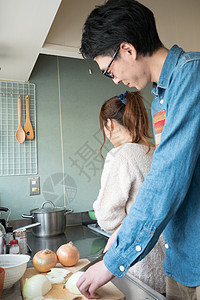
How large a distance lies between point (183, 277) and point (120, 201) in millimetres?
348

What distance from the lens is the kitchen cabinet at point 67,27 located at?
154cm

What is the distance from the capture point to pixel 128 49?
0.69m

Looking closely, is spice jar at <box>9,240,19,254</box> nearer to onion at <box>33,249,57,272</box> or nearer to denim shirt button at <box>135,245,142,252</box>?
onion at <box>33,249,57,272</box>

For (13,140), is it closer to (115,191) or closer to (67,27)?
(67,27)

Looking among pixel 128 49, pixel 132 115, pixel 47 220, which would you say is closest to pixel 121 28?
pixel 128 49

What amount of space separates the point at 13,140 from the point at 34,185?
0.35m

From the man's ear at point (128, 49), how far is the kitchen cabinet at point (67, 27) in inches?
37.0

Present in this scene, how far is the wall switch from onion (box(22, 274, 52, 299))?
122 centimetres

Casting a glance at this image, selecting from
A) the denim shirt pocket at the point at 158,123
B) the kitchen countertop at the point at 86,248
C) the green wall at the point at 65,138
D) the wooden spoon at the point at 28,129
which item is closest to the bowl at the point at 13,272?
the kitchen countertop at the point at 86,248

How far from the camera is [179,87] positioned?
58 centimetres

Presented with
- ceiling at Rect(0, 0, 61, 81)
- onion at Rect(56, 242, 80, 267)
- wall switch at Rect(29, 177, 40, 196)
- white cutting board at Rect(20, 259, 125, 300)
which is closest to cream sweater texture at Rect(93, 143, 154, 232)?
onion at Rect(56, 242, 80, 267)

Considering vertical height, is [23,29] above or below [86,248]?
above

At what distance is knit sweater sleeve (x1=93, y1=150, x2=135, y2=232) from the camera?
0.99 metres

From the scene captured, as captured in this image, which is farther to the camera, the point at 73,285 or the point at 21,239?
the point at 21,239
